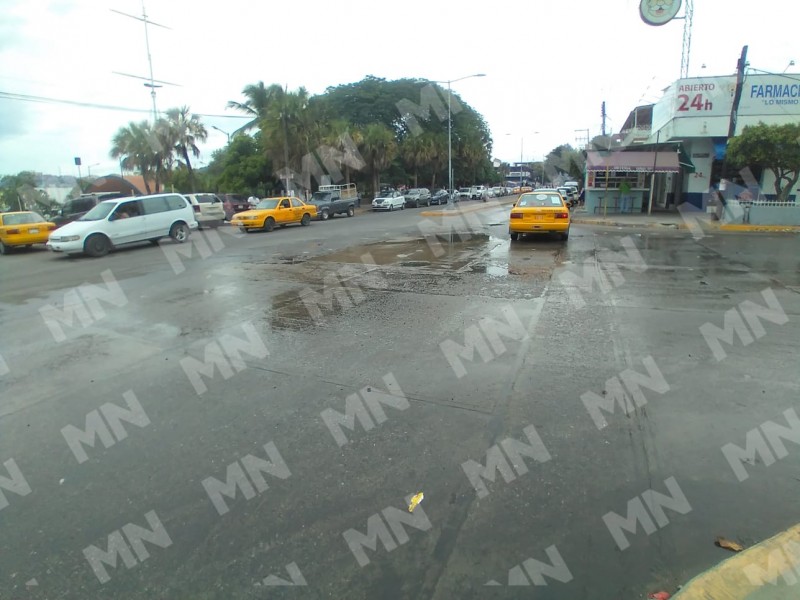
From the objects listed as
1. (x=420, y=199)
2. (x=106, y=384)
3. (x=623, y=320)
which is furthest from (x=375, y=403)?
(x=420, y=199)

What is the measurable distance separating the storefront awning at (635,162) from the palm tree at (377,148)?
69.9 ft

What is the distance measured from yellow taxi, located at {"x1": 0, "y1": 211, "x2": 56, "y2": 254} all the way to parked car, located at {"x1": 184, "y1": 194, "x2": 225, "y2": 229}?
7.61 meters

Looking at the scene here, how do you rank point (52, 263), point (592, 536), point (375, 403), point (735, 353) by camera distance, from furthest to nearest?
point (52, 263) < point (735, 353) < point (375, 403) < point (592, 536)

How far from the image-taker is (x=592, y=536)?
2.65 metres

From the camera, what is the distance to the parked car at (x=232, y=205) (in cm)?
2855

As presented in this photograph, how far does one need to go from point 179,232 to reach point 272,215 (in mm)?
5294

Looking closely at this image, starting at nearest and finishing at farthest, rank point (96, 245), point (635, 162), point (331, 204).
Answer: point (96, 245) → point (635, 162) → point (331, 204)

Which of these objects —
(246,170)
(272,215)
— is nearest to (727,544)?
(272,215)

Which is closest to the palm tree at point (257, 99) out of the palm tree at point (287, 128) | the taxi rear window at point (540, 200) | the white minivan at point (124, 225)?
the palm tree at point (287, 128)

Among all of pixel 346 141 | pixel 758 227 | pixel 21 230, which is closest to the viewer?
pixel 21 230

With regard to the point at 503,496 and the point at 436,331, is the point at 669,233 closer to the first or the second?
the point at 436,331

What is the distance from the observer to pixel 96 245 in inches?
574

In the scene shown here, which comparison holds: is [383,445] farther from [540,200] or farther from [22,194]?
[22,194]

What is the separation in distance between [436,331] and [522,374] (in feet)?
5.39
